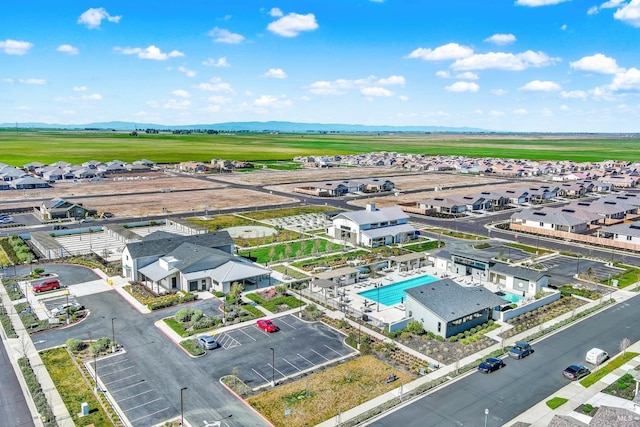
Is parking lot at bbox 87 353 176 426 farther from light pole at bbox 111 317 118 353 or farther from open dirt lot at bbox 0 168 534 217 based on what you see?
open dirt lot at bbox 0 168 534 217

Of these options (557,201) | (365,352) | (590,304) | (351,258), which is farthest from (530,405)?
(557,201)

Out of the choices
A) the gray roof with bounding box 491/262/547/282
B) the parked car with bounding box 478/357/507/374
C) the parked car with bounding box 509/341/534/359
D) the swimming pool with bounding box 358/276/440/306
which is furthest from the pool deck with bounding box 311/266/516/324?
the parked car with bounding box 509/341/534/359

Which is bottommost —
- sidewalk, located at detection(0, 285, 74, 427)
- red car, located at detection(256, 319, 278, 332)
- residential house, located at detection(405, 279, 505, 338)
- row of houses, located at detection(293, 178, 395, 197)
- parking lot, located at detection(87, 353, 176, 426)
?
parking lot, located at detection(87, 353, 176, 426)

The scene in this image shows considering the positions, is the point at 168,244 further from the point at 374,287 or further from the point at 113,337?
the point at 374,287

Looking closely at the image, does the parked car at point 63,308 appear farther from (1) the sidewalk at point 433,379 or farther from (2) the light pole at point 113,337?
(1) the sidewalk at point 433,379

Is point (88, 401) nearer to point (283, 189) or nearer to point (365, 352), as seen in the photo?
point (365, 352)
